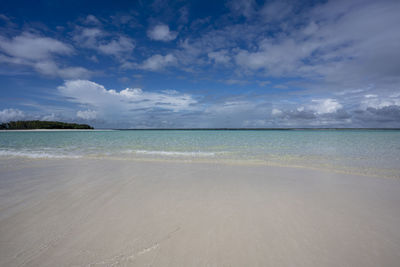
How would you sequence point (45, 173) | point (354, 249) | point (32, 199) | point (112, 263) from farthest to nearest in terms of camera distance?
point (45, 173) → point (32, 199) → point (354, 249) → point (112, 263)

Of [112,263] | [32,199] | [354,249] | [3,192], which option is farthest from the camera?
[3,192]

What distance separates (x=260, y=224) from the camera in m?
3.22

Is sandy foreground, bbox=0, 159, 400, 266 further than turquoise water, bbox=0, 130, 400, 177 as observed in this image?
No

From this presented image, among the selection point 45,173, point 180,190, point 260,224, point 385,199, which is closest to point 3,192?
point 45,173

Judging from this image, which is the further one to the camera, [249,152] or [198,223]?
[249,152]

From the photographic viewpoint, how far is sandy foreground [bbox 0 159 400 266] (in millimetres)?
2389

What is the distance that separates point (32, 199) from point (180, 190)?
3.40 metres

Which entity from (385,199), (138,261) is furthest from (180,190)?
(385,199)

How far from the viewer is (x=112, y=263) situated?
223 centimetres

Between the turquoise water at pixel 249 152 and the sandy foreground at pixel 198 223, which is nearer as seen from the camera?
the sandy foreground at pixel 198 223

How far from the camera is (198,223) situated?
3.25 metres

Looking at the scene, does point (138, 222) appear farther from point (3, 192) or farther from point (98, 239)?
point (3, 192)

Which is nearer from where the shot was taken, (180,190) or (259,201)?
(259,201)

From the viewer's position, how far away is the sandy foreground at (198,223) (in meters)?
2.39
